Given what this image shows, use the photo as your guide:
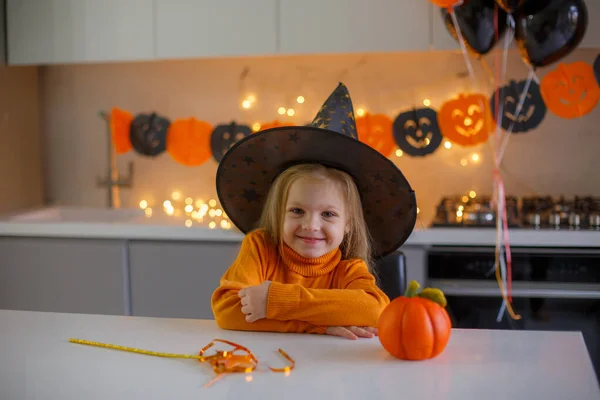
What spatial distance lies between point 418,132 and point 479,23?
0.83 m

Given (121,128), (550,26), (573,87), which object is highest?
(550,26)

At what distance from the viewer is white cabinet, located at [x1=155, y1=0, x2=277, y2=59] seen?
123 inches

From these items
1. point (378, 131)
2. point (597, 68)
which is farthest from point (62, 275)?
point (597, 68)

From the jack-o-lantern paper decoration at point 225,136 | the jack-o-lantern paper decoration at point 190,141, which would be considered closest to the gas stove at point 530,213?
the jack-o-lantern paper decoration at point 225,136

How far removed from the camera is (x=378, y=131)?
3.39m

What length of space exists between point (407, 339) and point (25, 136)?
2.87m

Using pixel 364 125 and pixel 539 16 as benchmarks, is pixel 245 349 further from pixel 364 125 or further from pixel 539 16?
pixel 364 125

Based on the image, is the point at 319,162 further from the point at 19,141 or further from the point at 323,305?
the point at 19,141

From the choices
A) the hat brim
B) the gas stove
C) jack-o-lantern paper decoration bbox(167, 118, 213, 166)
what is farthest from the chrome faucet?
the hat brim

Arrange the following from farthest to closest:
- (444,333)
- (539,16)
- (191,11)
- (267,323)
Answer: (191,11) → (539,16) → (267,323) → (444,333)

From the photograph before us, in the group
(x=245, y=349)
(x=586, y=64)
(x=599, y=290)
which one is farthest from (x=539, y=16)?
(x=245, y=349)

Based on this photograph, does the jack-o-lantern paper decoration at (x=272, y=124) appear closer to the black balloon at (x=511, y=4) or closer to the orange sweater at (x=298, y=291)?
the black balloon at (x=511, y=4)

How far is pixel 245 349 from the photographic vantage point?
132 cm

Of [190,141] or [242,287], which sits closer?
[242,287]
